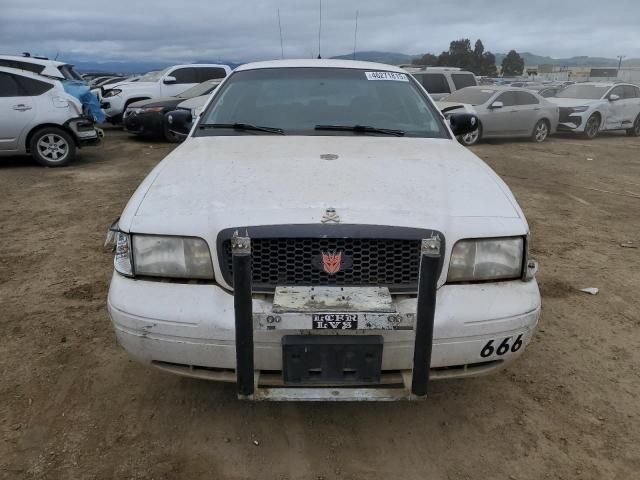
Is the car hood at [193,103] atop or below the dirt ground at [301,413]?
atop

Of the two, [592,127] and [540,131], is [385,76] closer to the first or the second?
[540,131]

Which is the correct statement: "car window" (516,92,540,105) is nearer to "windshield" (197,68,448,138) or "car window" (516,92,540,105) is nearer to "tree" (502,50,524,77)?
"windshield" (197,68,448,138)

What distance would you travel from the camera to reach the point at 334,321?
6.53 ft

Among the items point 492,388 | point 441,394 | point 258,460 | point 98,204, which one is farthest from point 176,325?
point 98,204

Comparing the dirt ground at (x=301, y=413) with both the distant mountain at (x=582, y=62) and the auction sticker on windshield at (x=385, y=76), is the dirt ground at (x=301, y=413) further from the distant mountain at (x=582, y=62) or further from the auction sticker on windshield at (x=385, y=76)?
the distant mountain at (x=582, y=62)

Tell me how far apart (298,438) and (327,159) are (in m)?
1.44

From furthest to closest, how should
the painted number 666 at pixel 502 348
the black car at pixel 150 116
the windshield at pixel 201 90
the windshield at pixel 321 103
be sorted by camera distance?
the windshield at pixel 201 90 < the black car at pixel 150 116 < the windshield at pixel 321 103 < the painted number 666 at pixel 502 348

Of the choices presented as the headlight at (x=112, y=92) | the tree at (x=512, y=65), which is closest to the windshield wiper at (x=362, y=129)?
the headlight at (x=112, y=92)

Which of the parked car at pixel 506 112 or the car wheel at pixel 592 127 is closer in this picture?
the parked car at pixel 506 112

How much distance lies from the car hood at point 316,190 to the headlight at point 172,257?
0.05 meters

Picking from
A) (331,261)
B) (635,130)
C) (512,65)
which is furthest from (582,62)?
(331,261)

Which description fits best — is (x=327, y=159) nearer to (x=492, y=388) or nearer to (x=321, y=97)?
(x=321, y=97)

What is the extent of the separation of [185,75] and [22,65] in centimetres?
539

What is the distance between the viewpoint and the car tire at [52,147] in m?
8.88
